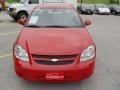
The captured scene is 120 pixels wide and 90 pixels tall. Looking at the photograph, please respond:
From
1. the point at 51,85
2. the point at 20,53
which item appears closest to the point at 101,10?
the point at 51,85

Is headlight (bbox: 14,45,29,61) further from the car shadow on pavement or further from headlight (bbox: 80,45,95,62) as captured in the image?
headlight (bbox: 80,45,95,62)

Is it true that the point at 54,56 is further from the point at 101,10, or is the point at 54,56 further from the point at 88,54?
the point at 101,10

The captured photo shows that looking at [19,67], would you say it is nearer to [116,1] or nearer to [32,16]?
[32,16]

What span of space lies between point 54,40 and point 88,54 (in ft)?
2.62

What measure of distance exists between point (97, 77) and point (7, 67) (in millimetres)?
2385

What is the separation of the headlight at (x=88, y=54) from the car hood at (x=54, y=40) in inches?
2.9

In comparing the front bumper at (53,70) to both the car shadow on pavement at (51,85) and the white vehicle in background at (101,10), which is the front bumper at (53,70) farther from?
the white vehicle in background at (101,10)

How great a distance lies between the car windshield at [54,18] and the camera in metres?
6.46

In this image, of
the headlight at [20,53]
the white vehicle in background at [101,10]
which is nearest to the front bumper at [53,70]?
the headlight at [20,53]

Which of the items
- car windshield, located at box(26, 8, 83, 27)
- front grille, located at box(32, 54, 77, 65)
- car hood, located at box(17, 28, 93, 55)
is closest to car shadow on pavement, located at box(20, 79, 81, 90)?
front grille, located at box(32, 54, 77, 65)

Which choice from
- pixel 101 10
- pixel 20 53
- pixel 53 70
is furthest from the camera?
pixel 101 10

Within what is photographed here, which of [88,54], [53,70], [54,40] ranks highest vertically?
[54,40]

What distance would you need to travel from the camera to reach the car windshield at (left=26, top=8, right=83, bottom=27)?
254 inches

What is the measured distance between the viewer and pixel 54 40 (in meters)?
5.48
